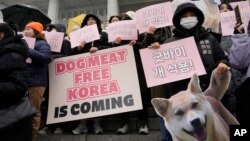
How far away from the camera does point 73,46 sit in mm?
4309

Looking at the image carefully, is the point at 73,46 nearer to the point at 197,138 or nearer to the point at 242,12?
the point at 242,12

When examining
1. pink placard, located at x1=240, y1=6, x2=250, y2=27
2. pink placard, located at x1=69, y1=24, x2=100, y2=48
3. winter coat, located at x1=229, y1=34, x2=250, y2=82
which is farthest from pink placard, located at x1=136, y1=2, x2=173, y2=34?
winter coat, located at x1=229, y1=34, x2=250, y2=82

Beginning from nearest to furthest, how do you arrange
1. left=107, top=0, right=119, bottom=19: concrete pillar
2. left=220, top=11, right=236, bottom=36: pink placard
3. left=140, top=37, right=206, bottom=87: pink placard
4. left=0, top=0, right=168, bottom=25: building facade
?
left=140, top=37, right=206, bottom=87: pink placard
left=220, top=11, right=236, bottom=36: pink placard
left=107, top=0, right=119, bottom=19: concrete pillar
left=0, top=0, right=168, bottom=25: building facade

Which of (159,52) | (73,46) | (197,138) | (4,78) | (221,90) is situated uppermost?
(73,46)

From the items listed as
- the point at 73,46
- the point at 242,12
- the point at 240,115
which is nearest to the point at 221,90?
the point at 240,115

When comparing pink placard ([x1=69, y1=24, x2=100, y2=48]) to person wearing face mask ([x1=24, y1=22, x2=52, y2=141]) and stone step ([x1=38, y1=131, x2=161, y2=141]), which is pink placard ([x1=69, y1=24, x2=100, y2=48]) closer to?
person wearing face mask ([x1=24, y1=22, x2=52, y2=141])

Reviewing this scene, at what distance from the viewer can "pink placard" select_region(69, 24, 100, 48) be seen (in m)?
4.24

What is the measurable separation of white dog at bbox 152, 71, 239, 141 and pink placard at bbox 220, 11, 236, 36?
5.98ft

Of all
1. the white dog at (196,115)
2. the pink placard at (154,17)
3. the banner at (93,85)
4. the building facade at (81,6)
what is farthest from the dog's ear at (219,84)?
the building facade at (81,6)

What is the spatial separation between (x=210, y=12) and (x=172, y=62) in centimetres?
153

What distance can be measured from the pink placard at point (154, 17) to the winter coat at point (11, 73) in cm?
144

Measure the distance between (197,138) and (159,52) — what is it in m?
1.13

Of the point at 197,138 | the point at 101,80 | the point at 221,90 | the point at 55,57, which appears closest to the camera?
the point at 197,138

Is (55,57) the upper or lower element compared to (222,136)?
upper
